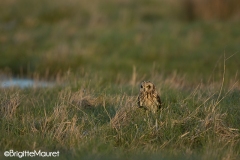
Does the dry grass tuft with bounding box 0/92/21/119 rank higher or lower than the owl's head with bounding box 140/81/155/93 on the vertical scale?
lower

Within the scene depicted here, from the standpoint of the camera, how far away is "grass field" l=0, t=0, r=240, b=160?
6.32 metres

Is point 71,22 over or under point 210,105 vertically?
under

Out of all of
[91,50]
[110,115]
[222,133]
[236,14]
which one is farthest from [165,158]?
[236,14]

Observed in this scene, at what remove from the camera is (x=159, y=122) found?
673 cm

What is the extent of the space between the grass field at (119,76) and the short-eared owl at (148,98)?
0.39 ft

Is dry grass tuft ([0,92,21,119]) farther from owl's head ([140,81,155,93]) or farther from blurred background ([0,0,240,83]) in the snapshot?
blurred background ([0,0,240,83])

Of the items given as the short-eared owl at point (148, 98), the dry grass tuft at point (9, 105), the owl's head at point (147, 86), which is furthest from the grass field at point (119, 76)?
the owl's head at point (147, 86)

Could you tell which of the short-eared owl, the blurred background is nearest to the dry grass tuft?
the short-eared owl

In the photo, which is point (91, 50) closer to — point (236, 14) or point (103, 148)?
point (236, 14)

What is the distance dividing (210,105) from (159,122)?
2.38ft

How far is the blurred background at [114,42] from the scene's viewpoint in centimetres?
1478

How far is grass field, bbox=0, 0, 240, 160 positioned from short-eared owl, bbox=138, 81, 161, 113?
0.12 metres

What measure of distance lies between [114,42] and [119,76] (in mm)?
3997

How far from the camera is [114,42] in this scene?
652 inches
